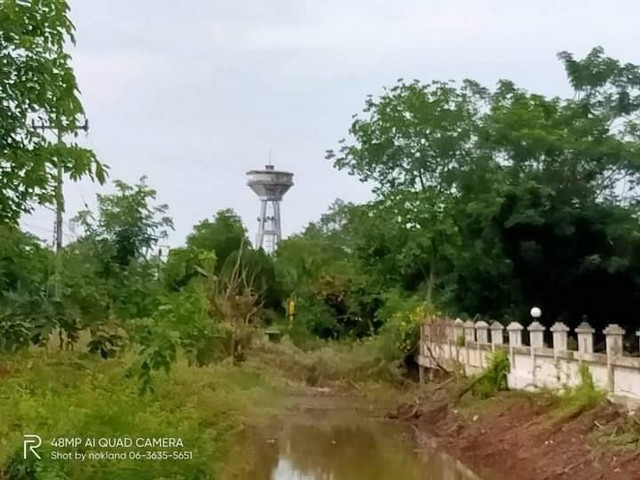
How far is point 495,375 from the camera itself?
1736cm

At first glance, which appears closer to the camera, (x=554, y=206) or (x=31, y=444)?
(x=31, y=444)

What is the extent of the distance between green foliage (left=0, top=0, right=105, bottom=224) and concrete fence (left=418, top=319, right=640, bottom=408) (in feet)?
29.1

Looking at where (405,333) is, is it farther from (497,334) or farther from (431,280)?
(497,334)

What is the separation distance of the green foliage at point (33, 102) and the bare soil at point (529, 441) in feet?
24.2

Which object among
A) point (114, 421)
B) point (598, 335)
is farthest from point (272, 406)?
point (114, 421)

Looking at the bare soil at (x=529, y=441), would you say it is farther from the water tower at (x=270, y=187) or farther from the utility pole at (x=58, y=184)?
the water tower at (x=270, y=187)

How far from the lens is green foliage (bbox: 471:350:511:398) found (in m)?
17.2

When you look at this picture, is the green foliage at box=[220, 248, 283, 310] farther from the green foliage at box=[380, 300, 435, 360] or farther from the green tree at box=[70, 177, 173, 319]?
the green tree at box=[70, 177, 173, 319]

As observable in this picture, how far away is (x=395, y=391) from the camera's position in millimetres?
23656

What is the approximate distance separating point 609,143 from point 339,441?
25.3 feet

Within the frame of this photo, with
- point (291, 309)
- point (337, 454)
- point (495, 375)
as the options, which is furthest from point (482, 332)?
point (291, 309)

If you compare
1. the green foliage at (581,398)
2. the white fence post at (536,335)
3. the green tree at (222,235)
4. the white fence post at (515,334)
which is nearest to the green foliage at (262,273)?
the green tree at (222,235)

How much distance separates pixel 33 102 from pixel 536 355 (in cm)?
1218

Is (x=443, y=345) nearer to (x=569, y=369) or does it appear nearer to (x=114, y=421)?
(x=569, y=369)
